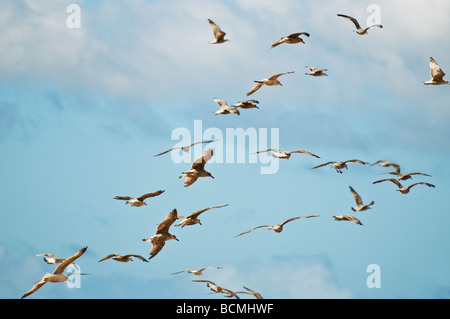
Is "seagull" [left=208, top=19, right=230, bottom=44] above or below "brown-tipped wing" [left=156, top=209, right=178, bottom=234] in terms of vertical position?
above

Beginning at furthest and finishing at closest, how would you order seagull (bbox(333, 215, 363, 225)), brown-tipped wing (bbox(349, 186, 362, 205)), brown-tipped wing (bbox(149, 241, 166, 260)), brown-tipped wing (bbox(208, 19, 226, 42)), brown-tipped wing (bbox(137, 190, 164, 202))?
1. brown-tipped wing (bbox(208, 19, 226, 42))
2. brown-tipped wing (bbox(349, 186, 362, 205))
3. seagull (bbox(333, 215, 363, 225))
4. brown-tipped wing (bbox(137, 190, 164, 202))
5. brown-tipped wing (bbox(149, 241, 166, 260))

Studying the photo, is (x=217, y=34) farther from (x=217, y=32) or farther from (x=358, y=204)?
(x=358, y=204)

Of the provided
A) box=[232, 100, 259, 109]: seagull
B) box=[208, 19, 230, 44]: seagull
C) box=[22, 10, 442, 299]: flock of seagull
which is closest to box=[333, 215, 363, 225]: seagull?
box=[22, 10, 442, 299]: flock of seagull

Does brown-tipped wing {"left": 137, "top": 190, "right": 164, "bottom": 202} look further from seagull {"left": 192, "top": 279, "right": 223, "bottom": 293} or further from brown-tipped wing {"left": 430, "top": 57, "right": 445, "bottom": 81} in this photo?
brown-tipped wing {"left": 430, "top": 57, "right": 445, "bottom": 81}

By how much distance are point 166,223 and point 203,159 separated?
321cm

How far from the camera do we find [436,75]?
4034 cm

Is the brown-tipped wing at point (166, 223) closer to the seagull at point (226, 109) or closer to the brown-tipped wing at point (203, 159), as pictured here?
the brown-tipped wing at point (203, 159)

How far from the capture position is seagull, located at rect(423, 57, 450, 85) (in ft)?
131

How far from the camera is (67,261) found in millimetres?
33500

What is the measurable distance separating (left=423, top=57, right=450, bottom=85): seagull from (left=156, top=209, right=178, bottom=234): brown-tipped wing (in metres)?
14.2
